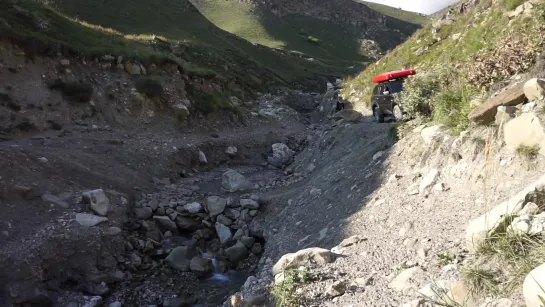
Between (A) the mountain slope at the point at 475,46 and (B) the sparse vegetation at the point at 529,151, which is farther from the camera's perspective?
(A) the mountain slope at the point at 475,46

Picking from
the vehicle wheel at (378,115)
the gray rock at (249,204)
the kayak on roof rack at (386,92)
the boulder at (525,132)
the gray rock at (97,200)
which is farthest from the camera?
the vehicle wheel at (378,115)

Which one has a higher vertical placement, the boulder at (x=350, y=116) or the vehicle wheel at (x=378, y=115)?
the vehicle wheel at (x=378, y=115)

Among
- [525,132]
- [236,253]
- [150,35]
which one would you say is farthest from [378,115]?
[150,35]

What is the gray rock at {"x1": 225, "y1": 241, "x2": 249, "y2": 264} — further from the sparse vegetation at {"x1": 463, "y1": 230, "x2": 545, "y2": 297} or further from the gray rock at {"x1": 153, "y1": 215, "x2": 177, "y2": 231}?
the sparse vegetation at {"x1": 463, "y1": 230, "x2": 545, "y2": 297}

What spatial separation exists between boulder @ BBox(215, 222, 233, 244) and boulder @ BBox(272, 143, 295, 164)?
25.7 ft

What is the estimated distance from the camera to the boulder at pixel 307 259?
701 centimetres

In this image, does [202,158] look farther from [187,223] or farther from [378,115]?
[378,115]

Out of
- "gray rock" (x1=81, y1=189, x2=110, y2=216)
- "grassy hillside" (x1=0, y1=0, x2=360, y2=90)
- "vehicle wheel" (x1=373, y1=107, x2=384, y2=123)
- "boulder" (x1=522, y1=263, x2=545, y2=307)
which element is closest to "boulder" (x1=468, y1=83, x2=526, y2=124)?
"boulder" (x1=522, y1=263, x2=545, y2=307)

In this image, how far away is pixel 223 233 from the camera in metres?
13.0

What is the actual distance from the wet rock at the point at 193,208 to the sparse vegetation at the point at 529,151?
10.2 metres

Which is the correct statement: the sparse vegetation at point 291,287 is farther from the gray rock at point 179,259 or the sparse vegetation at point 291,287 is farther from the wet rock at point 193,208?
the wet rock at point 193,208

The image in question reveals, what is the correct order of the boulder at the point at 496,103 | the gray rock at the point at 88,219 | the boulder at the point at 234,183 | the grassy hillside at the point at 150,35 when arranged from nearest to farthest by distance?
the boulder at the point at 496,103
the gray rock at the point at 88,219
the boulder at the point at 234,183
the grassy hillside at the point at 150,35

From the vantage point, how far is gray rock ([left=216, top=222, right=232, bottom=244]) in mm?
12789

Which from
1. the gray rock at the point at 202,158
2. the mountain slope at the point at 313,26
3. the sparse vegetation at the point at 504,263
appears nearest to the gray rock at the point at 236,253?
the sparse vegetation at the point at 504,263
